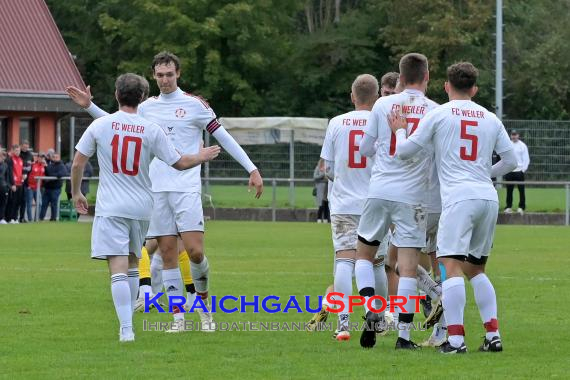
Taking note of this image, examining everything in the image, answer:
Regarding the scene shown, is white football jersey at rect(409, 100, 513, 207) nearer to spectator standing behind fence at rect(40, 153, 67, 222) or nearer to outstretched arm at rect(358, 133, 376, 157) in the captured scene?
outstretched arm at rect(358, 133, 376, 157)

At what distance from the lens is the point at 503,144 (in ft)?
32.8

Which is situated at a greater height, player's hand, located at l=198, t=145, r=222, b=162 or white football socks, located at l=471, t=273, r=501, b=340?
player's hand, located at l=198, t=145, r=222, b=162

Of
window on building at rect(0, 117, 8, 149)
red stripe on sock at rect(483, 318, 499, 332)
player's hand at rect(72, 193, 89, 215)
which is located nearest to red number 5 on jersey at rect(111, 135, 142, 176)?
player's hand at rect(72, 193, 89, 215)

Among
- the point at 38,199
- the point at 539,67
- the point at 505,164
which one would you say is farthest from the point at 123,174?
the point at 539,67

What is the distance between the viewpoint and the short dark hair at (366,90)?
36.6 ft

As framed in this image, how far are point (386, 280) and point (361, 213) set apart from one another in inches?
26.4

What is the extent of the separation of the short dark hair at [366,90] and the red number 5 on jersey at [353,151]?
0.30 m

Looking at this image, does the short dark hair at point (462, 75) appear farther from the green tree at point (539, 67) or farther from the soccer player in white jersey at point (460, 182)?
the green tree at point (539, 67)

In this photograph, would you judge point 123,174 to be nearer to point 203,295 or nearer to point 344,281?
point 203,295

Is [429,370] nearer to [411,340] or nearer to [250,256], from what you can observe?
[411,340]

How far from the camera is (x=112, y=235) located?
1043 centimetres

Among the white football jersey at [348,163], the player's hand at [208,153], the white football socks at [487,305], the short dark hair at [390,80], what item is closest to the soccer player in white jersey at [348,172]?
the white football jersey at [348,163]

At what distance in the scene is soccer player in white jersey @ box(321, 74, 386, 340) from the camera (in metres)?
11.1

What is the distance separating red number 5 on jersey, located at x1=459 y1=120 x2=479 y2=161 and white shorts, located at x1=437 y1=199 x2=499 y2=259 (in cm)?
32
